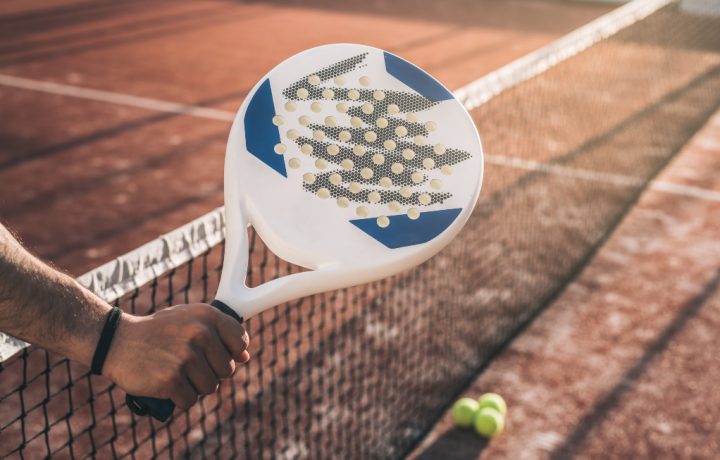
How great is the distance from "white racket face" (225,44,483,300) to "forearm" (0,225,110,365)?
337 millimetres

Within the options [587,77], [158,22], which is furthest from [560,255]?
[158,22]

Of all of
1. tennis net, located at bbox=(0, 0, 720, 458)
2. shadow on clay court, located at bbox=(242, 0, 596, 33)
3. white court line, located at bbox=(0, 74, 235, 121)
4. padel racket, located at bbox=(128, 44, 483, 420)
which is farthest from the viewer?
shadow on clay court, located at bbox=(242, 0, 596, 33)

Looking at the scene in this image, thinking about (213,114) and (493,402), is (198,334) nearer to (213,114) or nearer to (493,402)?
(493,402)

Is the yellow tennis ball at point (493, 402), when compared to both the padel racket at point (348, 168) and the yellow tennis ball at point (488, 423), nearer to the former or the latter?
the yellow tennis ball at point (488, 423)

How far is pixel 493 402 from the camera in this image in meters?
3.63

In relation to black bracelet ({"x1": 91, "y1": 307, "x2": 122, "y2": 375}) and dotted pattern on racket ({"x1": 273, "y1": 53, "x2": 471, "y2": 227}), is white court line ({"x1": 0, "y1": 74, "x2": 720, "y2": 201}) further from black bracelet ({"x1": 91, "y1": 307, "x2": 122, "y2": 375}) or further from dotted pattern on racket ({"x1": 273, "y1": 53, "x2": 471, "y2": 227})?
black bracelet ({"x1": 91, "y1": 307, "x2": 122, "y2": 375})

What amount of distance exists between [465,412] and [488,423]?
0.12 meters

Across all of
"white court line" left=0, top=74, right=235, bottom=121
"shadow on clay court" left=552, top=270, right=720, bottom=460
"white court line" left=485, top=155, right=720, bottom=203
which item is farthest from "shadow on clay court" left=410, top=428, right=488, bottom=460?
"white court line" left=0, top=74, right=235, bottom=121

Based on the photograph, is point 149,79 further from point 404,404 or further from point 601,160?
point 404,404

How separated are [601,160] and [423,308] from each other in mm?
3038

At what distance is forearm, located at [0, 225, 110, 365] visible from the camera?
1335 mm

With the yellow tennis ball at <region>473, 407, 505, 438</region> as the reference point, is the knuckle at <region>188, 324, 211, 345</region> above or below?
above

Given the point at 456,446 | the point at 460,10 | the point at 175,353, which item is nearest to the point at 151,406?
the point at 175,353

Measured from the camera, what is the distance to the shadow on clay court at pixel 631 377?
3.56 meters
